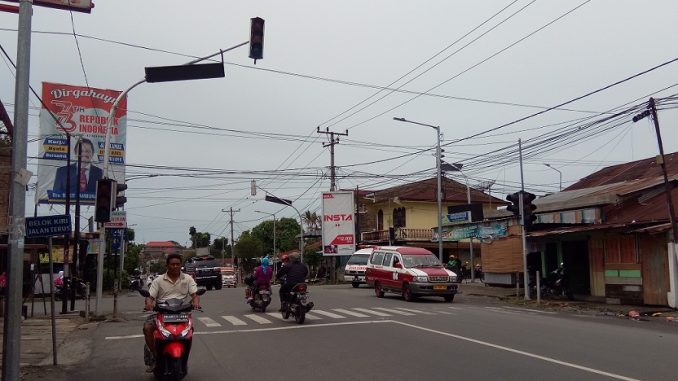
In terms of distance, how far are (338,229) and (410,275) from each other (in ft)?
60.3

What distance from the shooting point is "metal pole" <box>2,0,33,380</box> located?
7098 millimetres

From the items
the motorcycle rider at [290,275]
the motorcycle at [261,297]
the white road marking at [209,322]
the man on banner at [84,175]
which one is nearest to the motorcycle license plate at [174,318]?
the white road marking at [209,322]

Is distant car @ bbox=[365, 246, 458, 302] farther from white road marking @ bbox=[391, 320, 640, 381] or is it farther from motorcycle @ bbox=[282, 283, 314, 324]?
white road marking @ bbox=[391, 320, 640, 381]

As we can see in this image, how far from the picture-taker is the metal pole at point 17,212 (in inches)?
279

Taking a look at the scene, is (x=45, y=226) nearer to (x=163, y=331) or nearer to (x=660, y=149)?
(x=163, y=331)

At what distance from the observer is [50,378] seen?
27.8 ft

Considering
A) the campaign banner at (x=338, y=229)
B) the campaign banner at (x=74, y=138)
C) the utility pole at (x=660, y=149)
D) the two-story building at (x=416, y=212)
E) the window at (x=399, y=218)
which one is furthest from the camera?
the window at (x=399, y=218)

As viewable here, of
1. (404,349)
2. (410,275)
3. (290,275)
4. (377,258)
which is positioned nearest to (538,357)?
(404,349)

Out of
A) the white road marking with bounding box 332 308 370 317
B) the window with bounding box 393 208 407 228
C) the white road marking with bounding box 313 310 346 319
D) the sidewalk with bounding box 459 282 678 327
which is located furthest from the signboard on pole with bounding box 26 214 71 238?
the window with bounding box 393 208 407 228

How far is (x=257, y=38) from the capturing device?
486 inches

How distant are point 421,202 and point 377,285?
91.8 feet

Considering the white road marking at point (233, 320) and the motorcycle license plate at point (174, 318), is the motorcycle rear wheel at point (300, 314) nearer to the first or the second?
the white road marking at point (233, 320)

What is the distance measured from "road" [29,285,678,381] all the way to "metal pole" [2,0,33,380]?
5.03 feet

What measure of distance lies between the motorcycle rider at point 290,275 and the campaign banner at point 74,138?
17.3 m
